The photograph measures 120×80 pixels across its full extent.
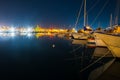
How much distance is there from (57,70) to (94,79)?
476 cm

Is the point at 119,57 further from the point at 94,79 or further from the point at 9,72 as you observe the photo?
the point at 9,72

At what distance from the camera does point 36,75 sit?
620 inches

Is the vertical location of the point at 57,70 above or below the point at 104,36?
below

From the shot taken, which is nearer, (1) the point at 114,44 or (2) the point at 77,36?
(1) the point at 114,44

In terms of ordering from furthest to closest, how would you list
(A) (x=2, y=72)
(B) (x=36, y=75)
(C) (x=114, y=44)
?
(C) (x=114, y=44) → (A) (x=2, y=72) → (B) (x=36, y=75)

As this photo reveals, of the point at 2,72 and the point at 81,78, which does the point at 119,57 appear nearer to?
the point at 81,78

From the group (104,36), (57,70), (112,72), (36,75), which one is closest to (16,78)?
(36,75)

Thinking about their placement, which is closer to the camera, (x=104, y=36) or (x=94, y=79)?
(x=94, y=79)

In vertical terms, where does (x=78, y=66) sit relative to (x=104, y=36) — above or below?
below

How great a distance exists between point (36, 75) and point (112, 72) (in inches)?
246

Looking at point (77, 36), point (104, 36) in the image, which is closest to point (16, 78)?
point (104, 36)

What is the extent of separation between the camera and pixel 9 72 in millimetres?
17000

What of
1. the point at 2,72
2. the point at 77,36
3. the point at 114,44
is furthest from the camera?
the point at 77,36

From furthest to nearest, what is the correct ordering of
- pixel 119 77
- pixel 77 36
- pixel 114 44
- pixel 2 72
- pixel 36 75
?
pixel 77 36
pixel 114 44
pixel 2 72
pixel 36 75
pixel 119 77
